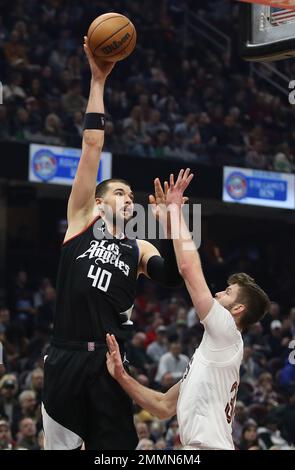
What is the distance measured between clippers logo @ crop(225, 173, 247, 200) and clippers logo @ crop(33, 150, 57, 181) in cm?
351

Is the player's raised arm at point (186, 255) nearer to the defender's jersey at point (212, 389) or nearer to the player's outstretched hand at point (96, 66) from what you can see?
the defender's jersey at point (212, 389)

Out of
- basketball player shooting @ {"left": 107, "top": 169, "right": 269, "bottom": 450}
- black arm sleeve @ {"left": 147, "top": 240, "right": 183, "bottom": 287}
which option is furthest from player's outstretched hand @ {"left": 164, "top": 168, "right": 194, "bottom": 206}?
black arm sleeve @ {"left": 147, "top": 240, "right": 183, "bottom": 287}

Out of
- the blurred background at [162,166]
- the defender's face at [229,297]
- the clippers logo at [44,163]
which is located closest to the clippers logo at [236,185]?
the blurred background at [162,166]

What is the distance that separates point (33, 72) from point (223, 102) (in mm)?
4569

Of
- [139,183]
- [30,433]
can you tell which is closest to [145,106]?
[139,183]

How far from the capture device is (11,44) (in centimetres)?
1833

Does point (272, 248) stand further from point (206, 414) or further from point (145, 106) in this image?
point (206, 414)

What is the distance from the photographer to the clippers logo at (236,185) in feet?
61.8

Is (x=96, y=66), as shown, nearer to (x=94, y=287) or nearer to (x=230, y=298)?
(x=94, y=287)

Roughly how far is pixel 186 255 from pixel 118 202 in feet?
2.20

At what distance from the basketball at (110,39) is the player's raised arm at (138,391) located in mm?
1666

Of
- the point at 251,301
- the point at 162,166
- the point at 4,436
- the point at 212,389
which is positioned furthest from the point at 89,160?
the point at 162,166

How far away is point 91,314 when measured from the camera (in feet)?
19.9

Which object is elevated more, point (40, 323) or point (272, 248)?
point (272, 248)
